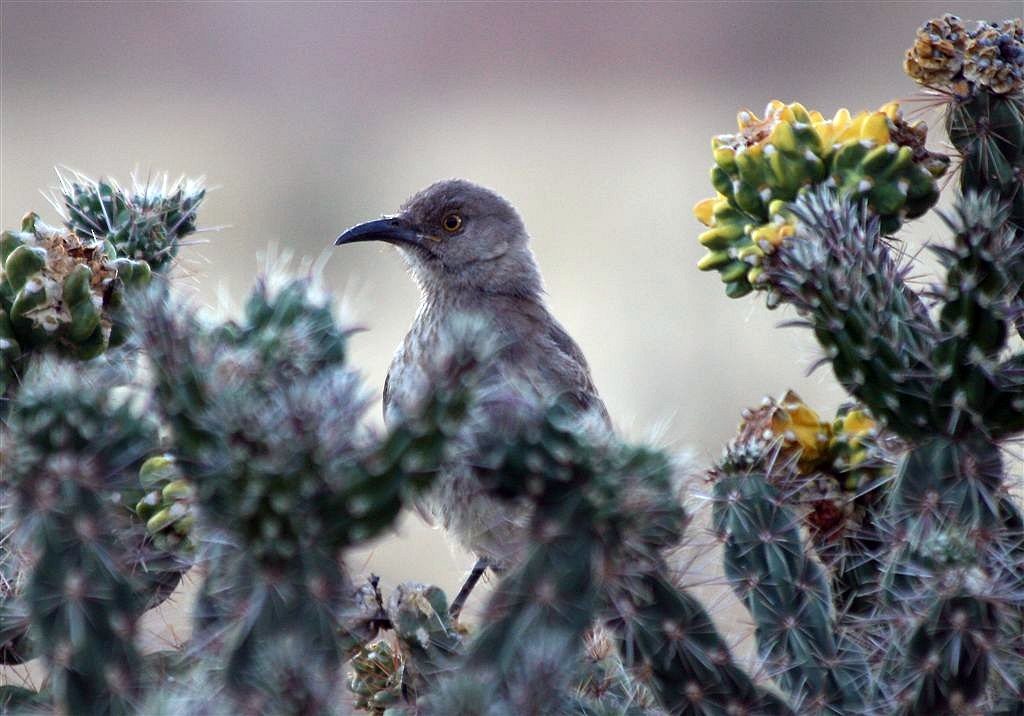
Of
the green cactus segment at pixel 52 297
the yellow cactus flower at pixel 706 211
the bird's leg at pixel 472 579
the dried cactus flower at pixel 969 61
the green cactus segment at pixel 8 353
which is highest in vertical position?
the dried cactus flower at pixel 969 61

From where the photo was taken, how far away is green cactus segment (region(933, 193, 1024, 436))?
258 centimetres

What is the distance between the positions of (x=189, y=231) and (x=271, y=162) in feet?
28.1

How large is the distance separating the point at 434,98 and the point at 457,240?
7.16 metres

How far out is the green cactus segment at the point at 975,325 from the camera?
8.46ft

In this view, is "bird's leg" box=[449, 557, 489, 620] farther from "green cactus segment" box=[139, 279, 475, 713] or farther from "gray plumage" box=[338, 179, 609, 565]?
"green cactus segment" box=[139, 279, 475, 713]

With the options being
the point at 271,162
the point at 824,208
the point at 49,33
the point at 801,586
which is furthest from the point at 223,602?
the point at 49,33

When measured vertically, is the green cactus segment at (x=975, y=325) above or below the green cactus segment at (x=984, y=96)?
below

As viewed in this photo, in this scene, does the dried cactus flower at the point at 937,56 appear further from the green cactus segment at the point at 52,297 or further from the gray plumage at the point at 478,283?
the green cactus segment at the point at 52,297

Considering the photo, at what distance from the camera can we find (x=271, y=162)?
11.8m

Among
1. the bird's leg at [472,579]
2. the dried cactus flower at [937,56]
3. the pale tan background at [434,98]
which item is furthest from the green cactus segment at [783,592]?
the pale tan background at [434,98]

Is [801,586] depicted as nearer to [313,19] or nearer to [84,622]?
[84,622]

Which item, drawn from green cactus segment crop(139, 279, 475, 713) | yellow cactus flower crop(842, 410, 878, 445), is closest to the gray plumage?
yellow cactus flower crop(842, 410, 878, 445)

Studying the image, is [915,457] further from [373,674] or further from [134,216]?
[134,216]

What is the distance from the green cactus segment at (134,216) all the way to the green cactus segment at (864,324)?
1.46 m
